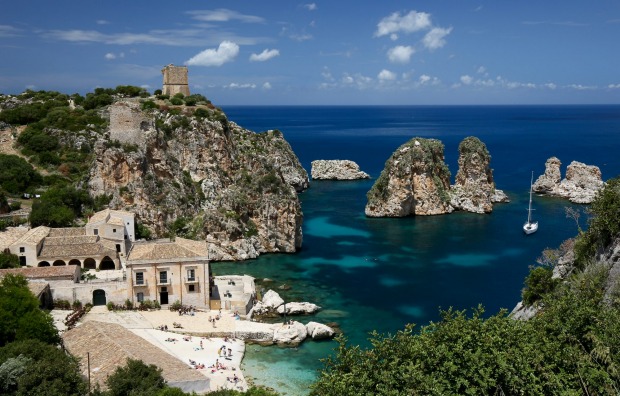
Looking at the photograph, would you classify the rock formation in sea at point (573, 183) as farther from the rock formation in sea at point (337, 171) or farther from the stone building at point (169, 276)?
the stone building at point (169, 276)

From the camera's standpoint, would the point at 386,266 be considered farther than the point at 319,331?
Yes

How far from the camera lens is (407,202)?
205ft

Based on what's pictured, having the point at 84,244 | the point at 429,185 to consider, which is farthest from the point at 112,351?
the point at 429,185

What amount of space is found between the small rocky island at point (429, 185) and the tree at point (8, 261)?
124 ft

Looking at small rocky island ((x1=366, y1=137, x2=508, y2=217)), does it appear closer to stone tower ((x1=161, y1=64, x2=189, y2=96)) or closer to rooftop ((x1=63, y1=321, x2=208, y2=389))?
stone tower ((x1=161, y1=64, x2=189, y2=96))

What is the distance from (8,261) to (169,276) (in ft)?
33.0

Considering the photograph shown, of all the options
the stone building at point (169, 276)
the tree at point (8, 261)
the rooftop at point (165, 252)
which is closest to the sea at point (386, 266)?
the stone building at point (169, 276)

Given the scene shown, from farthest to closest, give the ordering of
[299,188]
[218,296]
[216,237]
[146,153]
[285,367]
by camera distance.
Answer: [299,188]
[146,153]
[216,237]
[218,296]
[285,367]

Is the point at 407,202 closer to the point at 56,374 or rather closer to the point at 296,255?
the point at 296,255

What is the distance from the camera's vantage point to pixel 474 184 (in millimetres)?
64812

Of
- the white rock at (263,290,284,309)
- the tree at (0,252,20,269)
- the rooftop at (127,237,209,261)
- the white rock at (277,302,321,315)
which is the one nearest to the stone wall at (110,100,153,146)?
the tree at (0,252,20,269)

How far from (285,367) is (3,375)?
1202 cm

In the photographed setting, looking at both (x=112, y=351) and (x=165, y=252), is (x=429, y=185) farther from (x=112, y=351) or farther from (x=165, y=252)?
(x=112, y=351)

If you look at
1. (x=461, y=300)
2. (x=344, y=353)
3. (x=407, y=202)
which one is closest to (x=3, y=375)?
(x=344, y=353)
